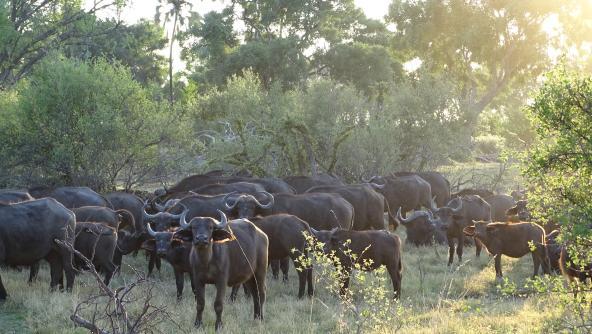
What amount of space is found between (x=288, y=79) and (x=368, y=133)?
2044cm

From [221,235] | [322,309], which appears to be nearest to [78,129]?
[322,309]

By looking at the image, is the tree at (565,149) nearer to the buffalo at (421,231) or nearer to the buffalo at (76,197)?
the buffalo at (421,231)

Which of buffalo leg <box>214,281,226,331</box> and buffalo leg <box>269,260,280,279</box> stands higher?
buffalo leg <box>214,281,226,331</box>

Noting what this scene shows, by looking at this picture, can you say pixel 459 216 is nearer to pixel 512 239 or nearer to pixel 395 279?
pixel 512 239

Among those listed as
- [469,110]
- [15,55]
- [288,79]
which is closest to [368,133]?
[469,110]

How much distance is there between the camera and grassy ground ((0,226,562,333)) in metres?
9.76

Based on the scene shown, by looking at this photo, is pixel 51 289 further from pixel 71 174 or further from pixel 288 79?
pixel 288 79

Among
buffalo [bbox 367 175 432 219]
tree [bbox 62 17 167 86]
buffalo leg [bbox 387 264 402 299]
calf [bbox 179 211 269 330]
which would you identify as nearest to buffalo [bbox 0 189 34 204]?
calf [bbox 179 211 269 330]

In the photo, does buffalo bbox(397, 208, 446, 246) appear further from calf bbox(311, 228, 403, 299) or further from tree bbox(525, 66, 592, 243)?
tree bbox(525, 66, 592, 243)

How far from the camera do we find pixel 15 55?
29594 mm

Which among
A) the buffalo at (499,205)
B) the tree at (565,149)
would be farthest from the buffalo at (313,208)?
the tree at (565,149)

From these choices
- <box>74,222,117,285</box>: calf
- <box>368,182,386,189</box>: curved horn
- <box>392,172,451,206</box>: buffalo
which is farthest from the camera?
<box>392,172,451,206</box>: buffalo

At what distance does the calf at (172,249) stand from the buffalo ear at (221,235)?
1.26 metres

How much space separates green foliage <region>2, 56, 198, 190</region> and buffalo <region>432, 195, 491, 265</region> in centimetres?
1018
